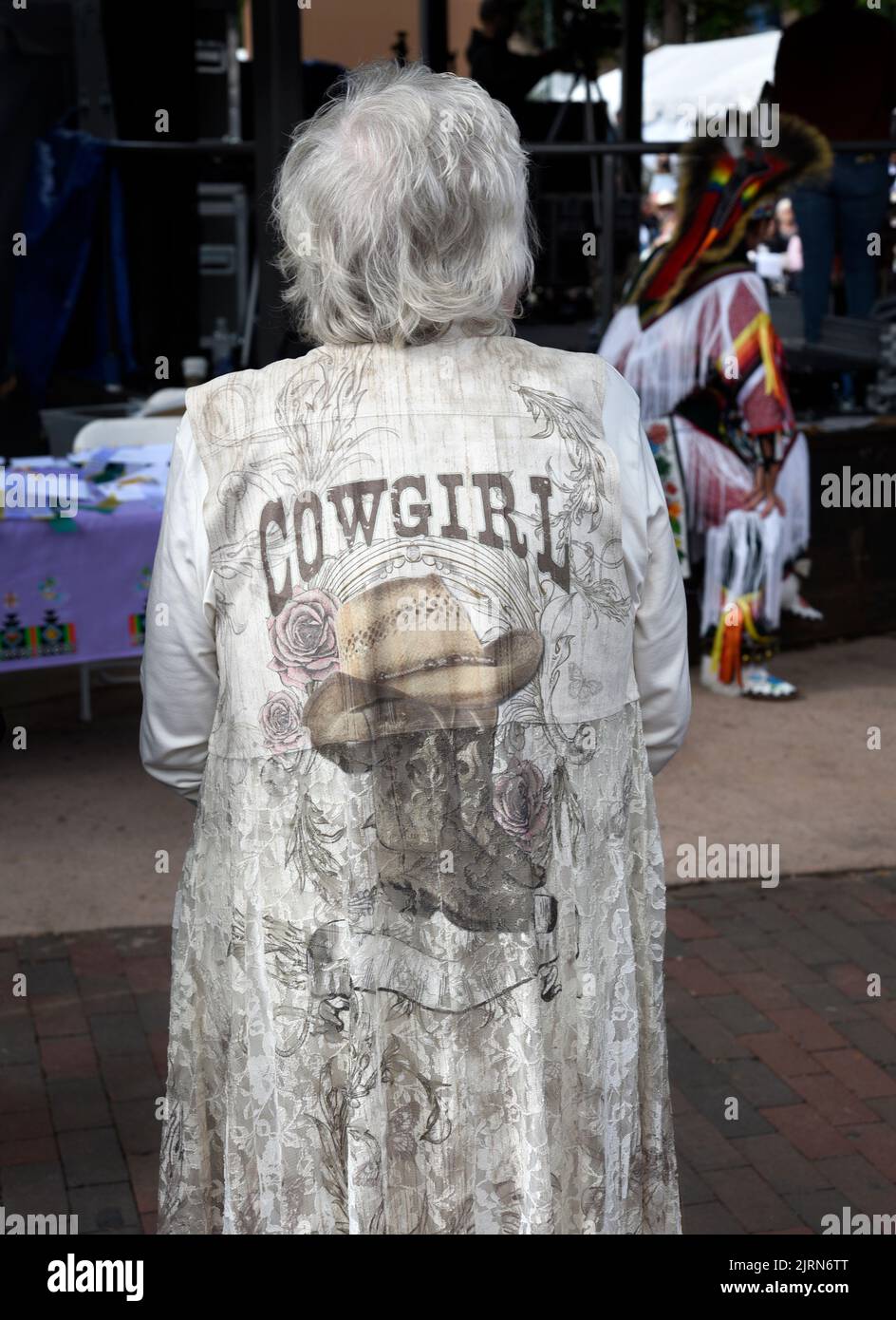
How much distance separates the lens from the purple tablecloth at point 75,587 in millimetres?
4762

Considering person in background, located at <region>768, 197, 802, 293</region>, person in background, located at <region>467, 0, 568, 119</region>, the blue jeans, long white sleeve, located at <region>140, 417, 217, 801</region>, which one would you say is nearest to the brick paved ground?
long white sleeve, located at <region>140, 417, 217, 801</region>

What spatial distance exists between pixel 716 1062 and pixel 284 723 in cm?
202

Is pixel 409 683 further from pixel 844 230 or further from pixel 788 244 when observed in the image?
pixel 788 244

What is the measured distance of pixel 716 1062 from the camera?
3.47 m

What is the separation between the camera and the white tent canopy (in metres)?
16.4

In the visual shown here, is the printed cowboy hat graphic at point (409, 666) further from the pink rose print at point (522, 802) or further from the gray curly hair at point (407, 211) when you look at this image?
the gray curly hair at point (407, 211)

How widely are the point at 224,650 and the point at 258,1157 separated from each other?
2.03 feet

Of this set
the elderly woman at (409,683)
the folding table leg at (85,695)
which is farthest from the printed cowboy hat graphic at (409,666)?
the folding table leg at (85,695)

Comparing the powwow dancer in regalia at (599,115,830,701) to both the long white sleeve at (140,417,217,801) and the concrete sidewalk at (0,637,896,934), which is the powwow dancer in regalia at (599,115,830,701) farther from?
the long white sleeve at (140,417,217,801)

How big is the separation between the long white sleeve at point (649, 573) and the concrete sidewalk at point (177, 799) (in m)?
2.46

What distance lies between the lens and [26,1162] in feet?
9.98

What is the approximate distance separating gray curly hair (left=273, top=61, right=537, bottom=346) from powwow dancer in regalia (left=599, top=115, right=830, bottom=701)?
401 centimetres

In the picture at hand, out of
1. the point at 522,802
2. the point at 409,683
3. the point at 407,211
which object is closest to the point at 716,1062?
the point at 522,802
